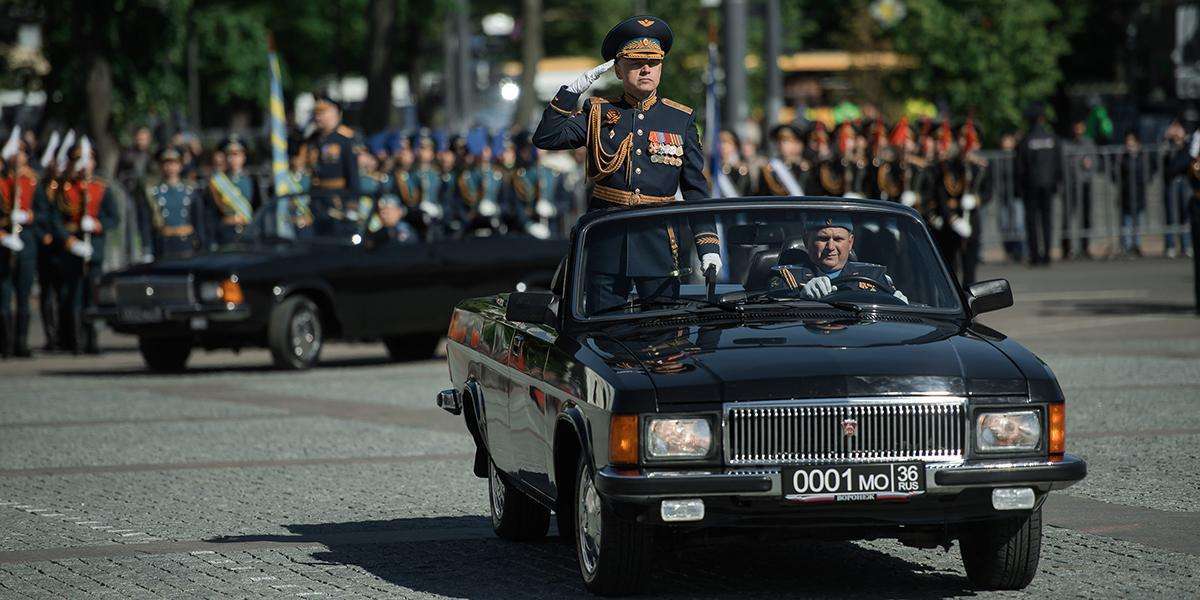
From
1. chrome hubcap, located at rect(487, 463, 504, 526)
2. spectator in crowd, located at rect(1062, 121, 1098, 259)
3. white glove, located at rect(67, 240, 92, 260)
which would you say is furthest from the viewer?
spectator in crowd, located at rect(1062, 121, 1098, 259)

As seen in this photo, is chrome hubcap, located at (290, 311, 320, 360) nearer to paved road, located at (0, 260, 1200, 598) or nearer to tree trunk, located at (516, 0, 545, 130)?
paved road, located at (0, 260, 1200, 598)

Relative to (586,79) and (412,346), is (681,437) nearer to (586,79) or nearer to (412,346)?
(586,79)

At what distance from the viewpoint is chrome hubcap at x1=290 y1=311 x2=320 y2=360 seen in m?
19.8

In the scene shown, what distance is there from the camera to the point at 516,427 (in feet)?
29.2

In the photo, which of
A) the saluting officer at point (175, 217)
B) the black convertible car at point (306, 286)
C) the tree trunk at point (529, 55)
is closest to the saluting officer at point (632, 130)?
the black convertible car at point (306, 286)

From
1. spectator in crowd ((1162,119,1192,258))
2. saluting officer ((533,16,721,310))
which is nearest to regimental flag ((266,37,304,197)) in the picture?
spectator in crowd ((1162,119,1192,258))

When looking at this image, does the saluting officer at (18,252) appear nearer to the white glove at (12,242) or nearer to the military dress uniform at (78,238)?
the white glove at (12,242)

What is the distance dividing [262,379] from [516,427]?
10.7m

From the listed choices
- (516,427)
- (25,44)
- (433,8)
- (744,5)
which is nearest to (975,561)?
(516,427)

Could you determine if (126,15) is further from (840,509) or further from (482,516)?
(840,509)

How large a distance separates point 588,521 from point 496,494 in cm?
185

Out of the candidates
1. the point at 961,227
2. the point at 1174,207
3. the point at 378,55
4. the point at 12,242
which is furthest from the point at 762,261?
the point at 378,55

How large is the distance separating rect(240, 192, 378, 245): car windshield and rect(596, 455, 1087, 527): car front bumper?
13.5m

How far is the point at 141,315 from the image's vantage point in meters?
19.6
